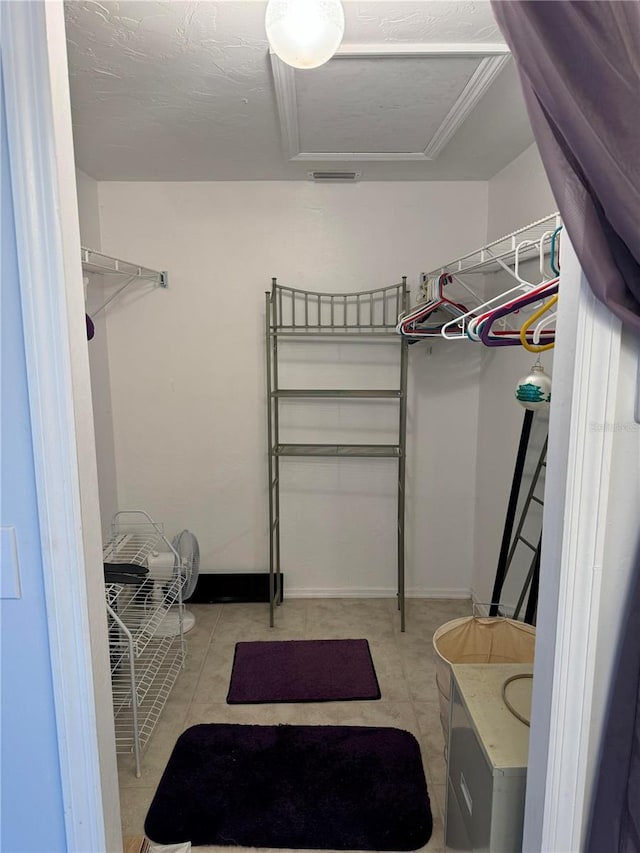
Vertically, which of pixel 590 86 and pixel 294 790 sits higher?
pixel 590 86

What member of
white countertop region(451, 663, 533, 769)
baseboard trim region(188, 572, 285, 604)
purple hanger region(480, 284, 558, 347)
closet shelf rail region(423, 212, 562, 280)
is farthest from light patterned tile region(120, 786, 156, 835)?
closet shelf rail region(423, 212, 562, 280)

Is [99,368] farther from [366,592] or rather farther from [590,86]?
[590,86]

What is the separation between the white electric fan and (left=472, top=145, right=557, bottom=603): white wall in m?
1.57

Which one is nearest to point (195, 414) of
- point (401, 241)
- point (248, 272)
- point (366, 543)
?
point (248, 272)

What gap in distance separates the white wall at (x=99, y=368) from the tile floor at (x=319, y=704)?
0.85 m

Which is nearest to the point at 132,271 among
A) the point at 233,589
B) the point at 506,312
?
the point at 233,589

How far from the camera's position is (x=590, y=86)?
0.76m

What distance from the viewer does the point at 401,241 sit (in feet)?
9.75

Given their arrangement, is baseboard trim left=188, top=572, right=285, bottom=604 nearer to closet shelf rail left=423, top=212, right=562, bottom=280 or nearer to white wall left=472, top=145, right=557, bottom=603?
white wall left=472, top=145, right=557, bottom=603

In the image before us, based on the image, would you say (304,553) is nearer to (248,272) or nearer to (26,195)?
(248,272)

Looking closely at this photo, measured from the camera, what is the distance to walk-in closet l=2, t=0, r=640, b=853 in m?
0.95

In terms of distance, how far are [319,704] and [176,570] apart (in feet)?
3.05

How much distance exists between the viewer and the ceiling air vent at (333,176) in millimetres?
2740

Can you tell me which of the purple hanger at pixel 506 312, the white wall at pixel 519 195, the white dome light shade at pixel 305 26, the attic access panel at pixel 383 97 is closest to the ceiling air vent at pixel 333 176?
the attic access panel at pixel 383 97
